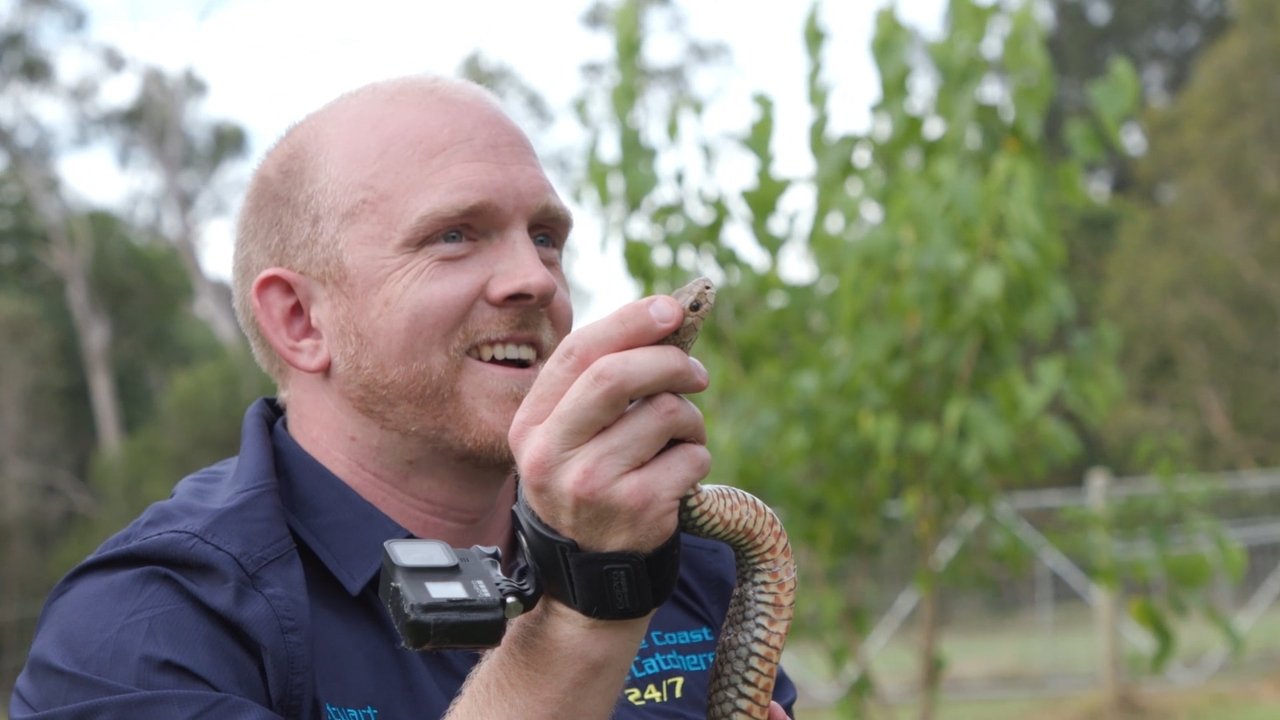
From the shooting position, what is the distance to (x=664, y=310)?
5.95 ft

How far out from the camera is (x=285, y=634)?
2145mm

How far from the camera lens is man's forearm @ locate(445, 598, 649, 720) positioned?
6.21 ft

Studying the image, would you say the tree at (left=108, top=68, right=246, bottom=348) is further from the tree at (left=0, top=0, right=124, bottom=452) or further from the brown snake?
the brown snake

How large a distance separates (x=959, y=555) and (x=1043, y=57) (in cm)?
230

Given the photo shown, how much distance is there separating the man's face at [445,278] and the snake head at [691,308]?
54 centimetres

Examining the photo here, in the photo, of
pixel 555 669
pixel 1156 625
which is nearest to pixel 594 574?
pixel 555 669

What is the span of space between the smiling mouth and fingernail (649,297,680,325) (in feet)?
2.09

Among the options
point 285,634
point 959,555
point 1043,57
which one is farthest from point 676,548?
point 959,555

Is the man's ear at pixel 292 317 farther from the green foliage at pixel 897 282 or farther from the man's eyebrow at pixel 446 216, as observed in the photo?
the green foliage at pixel 897 282

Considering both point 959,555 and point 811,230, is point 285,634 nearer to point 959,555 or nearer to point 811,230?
point 811,230

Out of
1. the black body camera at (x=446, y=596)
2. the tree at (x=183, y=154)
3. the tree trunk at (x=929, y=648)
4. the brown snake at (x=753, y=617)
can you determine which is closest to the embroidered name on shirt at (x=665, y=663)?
the brown snake at (x=753, y=617)

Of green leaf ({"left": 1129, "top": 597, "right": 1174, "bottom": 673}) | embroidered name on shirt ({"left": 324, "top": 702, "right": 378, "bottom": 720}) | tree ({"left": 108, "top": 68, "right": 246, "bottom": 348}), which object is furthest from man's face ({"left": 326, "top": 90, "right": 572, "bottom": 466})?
tree ({"left": 108, "top": 68, "right": 246, "bottom": 348})

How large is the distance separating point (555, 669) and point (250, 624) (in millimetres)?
487

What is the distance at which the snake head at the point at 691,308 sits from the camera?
1.86m
